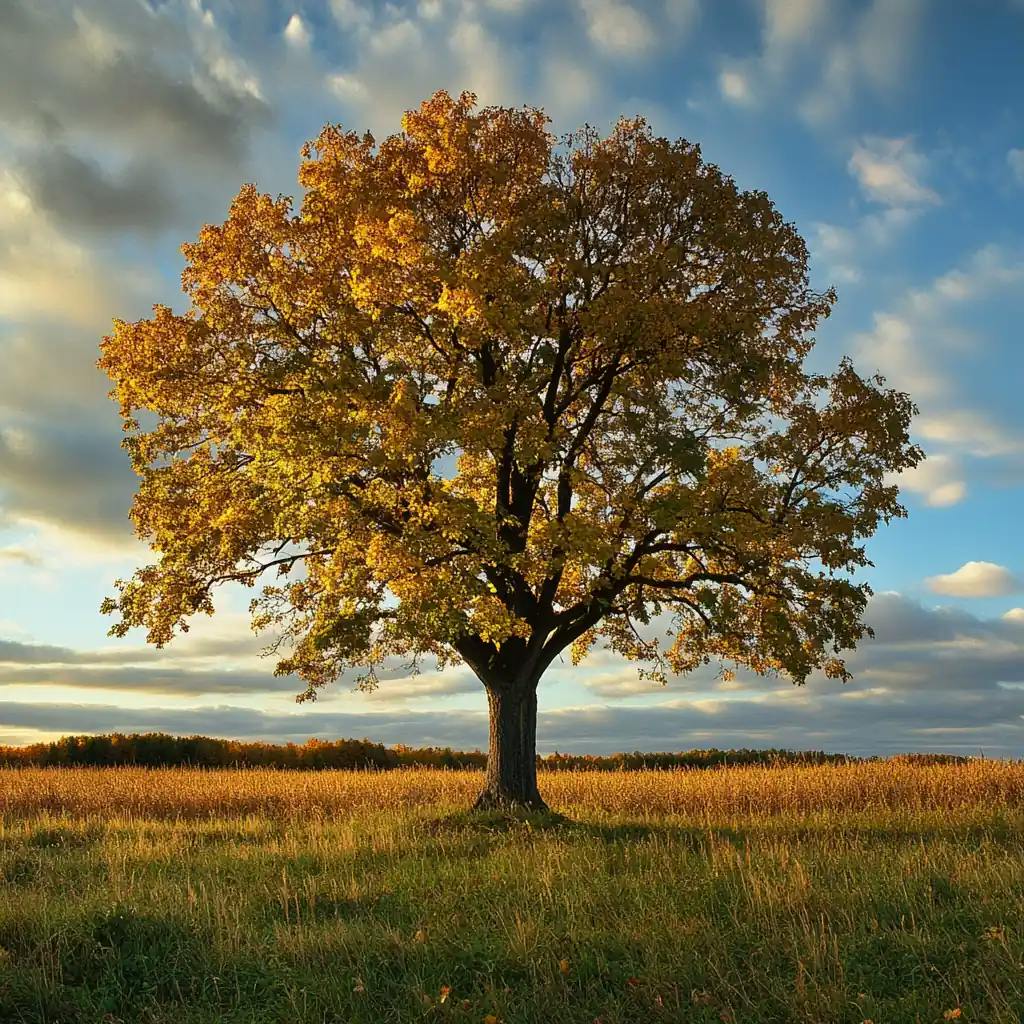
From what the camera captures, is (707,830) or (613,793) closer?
(707,830)

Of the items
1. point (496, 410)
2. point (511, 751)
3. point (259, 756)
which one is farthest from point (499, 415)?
point (259, 756)

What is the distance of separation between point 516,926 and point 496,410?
1120 centimetres

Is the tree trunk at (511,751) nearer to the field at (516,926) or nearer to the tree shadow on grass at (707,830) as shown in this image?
the tree shadow on grass at (707,830)

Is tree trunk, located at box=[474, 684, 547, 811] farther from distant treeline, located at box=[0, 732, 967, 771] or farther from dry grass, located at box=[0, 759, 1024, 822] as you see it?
distant treeline, located at box=[0, 732, 967, 771]

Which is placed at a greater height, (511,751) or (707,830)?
(511,751)

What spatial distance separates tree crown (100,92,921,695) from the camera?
2028 cm

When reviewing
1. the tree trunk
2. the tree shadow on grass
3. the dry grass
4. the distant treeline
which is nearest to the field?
the tree shadow on grass

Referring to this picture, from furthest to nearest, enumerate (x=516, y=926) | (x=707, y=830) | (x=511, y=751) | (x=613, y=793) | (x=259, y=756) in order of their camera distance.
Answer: (x=259, y=756)
(x=613, y=793)
(x=511, y=751)
(x=707, y=830)
(x=516, y=926)

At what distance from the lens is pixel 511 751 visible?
22547 millimetres

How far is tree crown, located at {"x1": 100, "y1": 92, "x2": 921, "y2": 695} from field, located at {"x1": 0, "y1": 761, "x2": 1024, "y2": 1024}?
4.85 metres

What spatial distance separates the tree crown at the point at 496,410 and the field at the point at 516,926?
4.85m

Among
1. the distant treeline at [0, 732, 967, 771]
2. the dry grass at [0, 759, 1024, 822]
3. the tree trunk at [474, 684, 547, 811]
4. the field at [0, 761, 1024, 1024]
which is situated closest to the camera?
the field at [0, 761, 1024, 1024]

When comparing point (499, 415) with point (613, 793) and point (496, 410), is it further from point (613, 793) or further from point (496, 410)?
point (613, 793)

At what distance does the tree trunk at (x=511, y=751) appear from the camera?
878 inches
